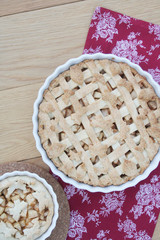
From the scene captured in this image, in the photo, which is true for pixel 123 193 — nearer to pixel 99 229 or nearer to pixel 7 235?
pixel 99 229

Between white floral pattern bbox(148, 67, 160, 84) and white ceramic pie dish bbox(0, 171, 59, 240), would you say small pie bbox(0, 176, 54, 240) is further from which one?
white floral pattern bbox(148, 67, 160, 84)

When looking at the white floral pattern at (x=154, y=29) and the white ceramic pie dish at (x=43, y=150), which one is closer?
the white ceramic pie dish at (x=43, y=150)

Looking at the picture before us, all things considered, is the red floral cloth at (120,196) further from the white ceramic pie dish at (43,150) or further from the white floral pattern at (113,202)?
the white ceramic pie dish at (43,150)

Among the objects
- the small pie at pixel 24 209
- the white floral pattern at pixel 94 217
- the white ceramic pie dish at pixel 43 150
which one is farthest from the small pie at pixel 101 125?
the white floral pattern at pixel 94 217

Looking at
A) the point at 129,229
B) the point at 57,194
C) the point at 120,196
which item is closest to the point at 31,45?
the point at 57,194

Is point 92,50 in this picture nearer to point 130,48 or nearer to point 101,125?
point 130,48

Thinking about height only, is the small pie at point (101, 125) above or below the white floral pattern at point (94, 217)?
above

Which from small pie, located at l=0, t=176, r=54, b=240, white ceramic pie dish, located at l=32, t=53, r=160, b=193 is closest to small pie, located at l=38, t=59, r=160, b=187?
white ceramic pie dish, located at l=32, t=53, r=160, b=193
